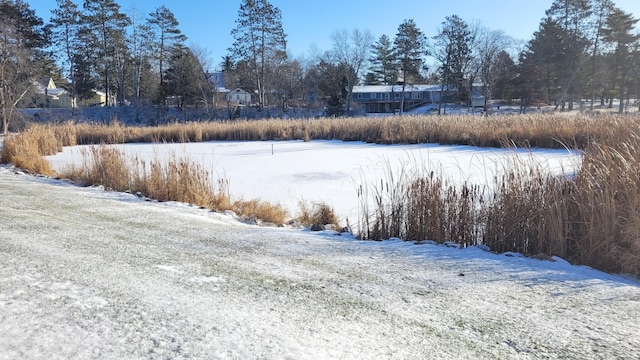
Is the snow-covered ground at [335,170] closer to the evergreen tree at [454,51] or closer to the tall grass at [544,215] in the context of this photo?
the tall grass at [544,215]

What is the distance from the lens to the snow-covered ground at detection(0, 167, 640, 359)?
1541 millimetres

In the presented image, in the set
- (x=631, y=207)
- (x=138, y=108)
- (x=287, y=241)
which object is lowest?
(x=287, y=241)

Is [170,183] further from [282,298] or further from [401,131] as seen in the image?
[401,131]

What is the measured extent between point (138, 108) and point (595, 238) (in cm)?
3806

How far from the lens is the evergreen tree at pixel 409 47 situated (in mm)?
43031

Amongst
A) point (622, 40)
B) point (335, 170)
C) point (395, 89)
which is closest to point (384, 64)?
point (395, 89)

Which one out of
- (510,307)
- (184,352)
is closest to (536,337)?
(510,307)

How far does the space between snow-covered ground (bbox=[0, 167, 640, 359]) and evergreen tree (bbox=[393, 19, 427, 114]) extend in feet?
136

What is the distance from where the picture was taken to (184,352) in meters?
1.45

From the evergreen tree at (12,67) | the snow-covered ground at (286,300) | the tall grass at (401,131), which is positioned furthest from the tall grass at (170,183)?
the evergreen tree at (12,67)

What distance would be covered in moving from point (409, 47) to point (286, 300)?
45030 millimetres

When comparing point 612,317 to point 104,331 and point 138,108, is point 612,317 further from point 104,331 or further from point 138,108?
point 138,108

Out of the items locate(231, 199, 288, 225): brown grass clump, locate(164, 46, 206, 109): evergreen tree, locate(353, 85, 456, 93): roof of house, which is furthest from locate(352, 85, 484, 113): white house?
locate(231, 199, 288, 225): brown grass clump

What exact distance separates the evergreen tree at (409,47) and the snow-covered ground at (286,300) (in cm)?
4133
